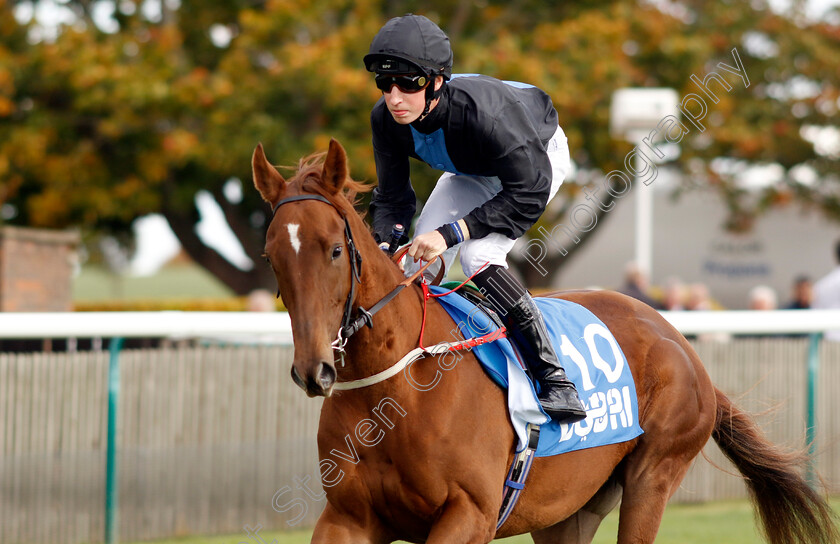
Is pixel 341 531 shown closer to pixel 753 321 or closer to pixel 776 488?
pixel 776 488

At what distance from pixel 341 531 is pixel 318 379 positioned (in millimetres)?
729

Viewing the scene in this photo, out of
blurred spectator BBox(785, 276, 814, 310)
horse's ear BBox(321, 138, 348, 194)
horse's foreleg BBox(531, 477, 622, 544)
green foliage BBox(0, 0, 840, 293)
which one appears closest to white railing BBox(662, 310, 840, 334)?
horse's foreleg BBox(531, 477, 622, 544)

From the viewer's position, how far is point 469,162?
3.18m

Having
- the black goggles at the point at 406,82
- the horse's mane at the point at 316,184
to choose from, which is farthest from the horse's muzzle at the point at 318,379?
the black goggles at the point at 406,82

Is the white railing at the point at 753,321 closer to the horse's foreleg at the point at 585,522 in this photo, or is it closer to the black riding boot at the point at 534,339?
the horse's foreleg at the point at 585,522

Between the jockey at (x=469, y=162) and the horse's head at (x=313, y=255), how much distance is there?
38 cm

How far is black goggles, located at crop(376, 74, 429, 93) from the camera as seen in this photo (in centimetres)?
292

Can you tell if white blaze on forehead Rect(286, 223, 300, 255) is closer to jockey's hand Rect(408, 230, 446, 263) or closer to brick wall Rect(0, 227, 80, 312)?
jockey's hand Rect(408, 230, 446, 263)

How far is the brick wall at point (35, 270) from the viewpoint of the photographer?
8562 mm

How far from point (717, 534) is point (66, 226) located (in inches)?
368

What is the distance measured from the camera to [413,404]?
2.92 m

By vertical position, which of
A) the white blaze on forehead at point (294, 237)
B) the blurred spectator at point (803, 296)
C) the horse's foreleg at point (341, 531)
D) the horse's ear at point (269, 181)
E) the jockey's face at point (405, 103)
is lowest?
the blurred spectator at point (803, 296)

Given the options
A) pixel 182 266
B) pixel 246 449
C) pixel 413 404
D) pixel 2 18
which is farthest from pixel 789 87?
pixel 182 266

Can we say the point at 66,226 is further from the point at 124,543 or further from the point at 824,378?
the point at 824,378
